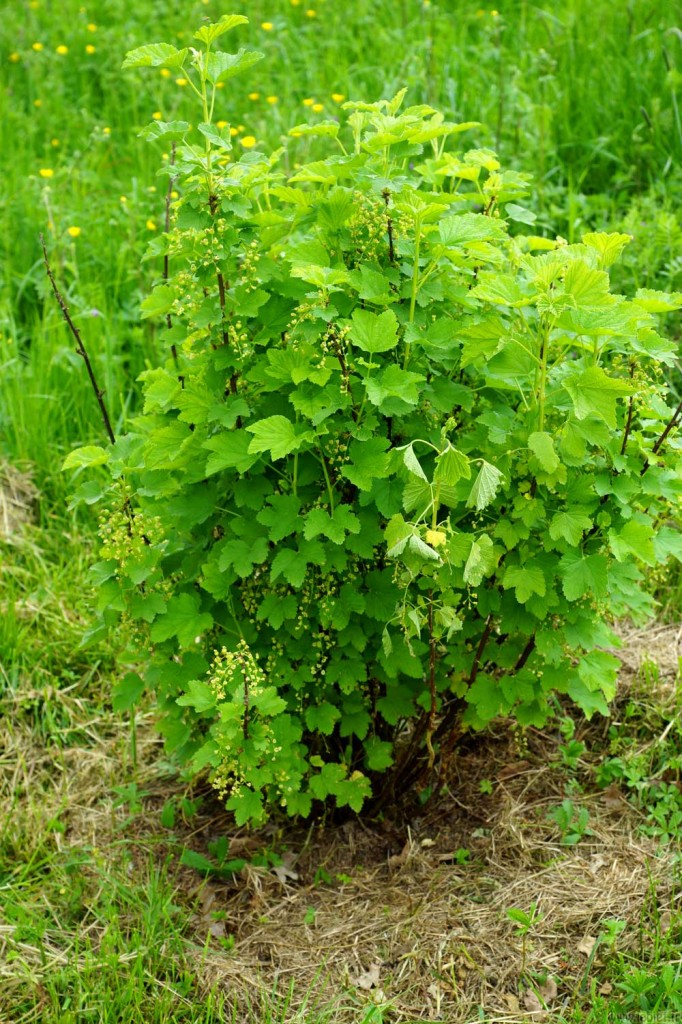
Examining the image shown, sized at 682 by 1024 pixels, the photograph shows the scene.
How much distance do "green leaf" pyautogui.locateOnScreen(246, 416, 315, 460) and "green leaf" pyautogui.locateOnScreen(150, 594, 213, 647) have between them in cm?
43

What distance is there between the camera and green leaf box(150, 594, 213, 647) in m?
2.23

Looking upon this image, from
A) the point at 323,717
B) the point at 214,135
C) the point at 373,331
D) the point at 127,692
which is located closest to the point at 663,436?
the point at 373,331

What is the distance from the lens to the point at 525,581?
6.88 ft

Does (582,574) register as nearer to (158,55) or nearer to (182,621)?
(182,621)

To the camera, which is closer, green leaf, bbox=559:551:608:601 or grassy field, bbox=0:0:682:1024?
green leaf, bbox=559:551:608:601

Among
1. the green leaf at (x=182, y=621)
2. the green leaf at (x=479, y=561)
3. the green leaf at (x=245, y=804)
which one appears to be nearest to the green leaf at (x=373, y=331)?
the green leaf at (x=479, y=561)

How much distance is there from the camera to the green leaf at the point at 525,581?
209 cm

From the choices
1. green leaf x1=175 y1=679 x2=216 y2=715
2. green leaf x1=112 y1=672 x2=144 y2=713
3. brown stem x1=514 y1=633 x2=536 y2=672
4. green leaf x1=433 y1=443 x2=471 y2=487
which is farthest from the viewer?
green leaf x1=112 y1=672 x2=144 y2=713

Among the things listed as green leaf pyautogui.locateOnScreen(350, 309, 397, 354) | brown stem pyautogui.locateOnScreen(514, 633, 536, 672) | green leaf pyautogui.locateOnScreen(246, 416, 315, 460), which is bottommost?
brown stem pyautogui.locateOnScreen(514, 633, 536, 672)

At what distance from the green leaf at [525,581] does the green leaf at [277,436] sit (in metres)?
0.46

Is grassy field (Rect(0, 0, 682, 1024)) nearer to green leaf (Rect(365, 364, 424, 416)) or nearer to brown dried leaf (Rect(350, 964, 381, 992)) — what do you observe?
brown dried leaf (Rect(350, 964, 381, 992))

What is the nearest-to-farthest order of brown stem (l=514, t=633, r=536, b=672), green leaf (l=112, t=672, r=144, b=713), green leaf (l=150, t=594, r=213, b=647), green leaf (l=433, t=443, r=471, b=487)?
1. green leaf (l=433, t=443, r=471, b=487)
2. green leaf (l=150, t=594, r=213, b=647)
3. brown stem (l=514, t=633, r=536, b=672)
4. green leaf (l=112, t=672, r=144, b=713)

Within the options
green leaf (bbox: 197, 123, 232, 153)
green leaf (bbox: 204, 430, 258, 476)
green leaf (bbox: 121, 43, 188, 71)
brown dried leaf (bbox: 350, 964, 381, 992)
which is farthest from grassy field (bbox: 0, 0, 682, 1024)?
green leaf (bbox: 121, 43, 188, 71)

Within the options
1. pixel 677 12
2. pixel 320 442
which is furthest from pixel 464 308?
pixel 677 12
